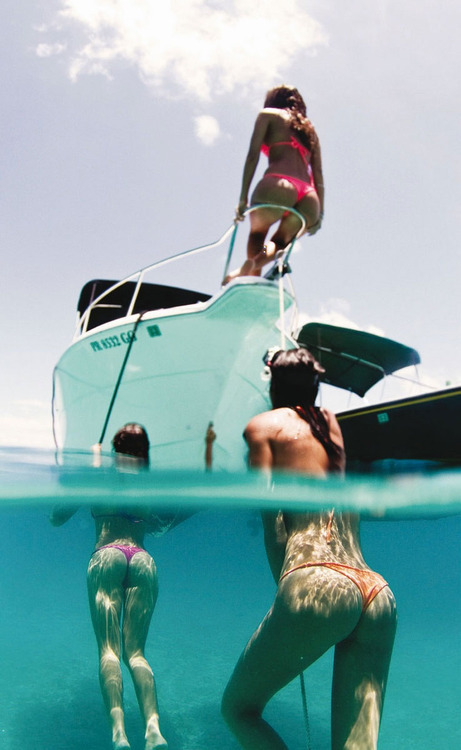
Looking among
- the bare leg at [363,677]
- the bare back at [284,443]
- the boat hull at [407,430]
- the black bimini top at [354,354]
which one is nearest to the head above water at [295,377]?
the bare back at [284,443]

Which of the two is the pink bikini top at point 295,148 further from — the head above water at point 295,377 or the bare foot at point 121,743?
the bare foot at point 121,743

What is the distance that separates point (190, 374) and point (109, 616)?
11.5 feet

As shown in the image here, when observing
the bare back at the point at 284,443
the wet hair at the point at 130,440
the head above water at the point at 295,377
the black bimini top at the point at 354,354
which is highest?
the black bimini top at the point at 354,354

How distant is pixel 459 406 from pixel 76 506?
6.00m

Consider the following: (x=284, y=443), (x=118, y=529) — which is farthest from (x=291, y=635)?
(x=118, y=529)

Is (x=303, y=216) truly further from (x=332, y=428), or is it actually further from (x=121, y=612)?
(x=121, y=612)

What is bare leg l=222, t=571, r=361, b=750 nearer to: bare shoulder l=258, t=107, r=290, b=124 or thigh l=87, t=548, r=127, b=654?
thigh l=87, t=548, r=127, b=654

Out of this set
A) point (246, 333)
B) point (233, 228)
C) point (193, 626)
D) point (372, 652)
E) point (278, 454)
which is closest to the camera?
point (372, 652)

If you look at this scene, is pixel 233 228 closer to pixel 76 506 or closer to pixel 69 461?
pixel 69 461

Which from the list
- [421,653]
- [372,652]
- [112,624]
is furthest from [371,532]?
[372,652]

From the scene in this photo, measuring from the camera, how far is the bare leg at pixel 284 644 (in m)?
1.72

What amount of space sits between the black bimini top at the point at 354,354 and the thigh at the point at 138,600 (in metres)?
8.35

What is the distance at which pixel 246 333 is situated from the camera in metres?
6.36

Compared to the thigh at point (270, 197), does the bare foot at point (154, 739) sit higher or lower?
lower
